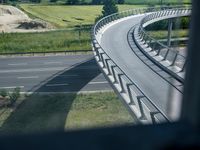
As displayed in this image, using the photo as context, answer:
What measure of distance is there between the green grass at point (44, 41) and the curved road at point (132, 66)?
3867mm

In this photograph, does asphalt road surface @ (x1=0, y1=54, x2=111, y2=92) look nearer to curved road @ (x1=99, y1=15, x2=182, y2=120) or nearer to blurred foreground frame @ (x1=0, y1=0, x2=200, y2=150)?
curved road @ (x1=99, y1=15, x2=182, y2=120)

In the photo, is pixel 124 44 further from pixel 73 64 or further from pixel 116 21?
pixel 116 21

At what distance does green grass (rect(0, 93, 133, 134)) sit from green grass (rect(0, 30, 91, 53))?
29.6ft

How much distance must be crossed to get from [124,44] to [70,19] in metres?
19.8

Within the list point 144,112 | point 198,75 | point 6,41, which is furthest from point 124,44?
point 198,75

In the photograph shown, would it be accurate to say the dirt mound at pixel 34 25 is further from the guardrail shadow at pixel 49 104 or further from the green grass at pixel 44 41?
the guardrail shadow at pixel 49 104

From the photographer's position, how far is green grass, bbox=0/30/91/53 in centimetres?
2227

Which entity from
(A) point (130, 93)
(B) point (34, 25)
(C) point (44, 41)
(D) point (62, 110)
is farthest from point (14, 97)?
(B) point (34, 25)

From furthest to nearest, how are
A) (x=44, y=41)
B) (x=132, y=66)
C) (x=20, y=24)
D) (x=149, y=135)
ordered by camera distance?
(x=20, y=24)
(x=44, y=41)
(x=132, y=66)
(x=149, y=135)

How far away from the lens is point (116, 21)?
21656 mm

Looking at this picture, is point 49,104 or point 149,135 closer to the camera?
point 149,135

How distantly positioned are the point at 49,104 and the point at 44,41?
40.9 ft

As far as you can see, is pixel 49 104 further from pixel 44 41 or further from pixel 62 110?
pixel 44 41

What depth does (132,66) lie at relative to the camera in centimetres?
1084
